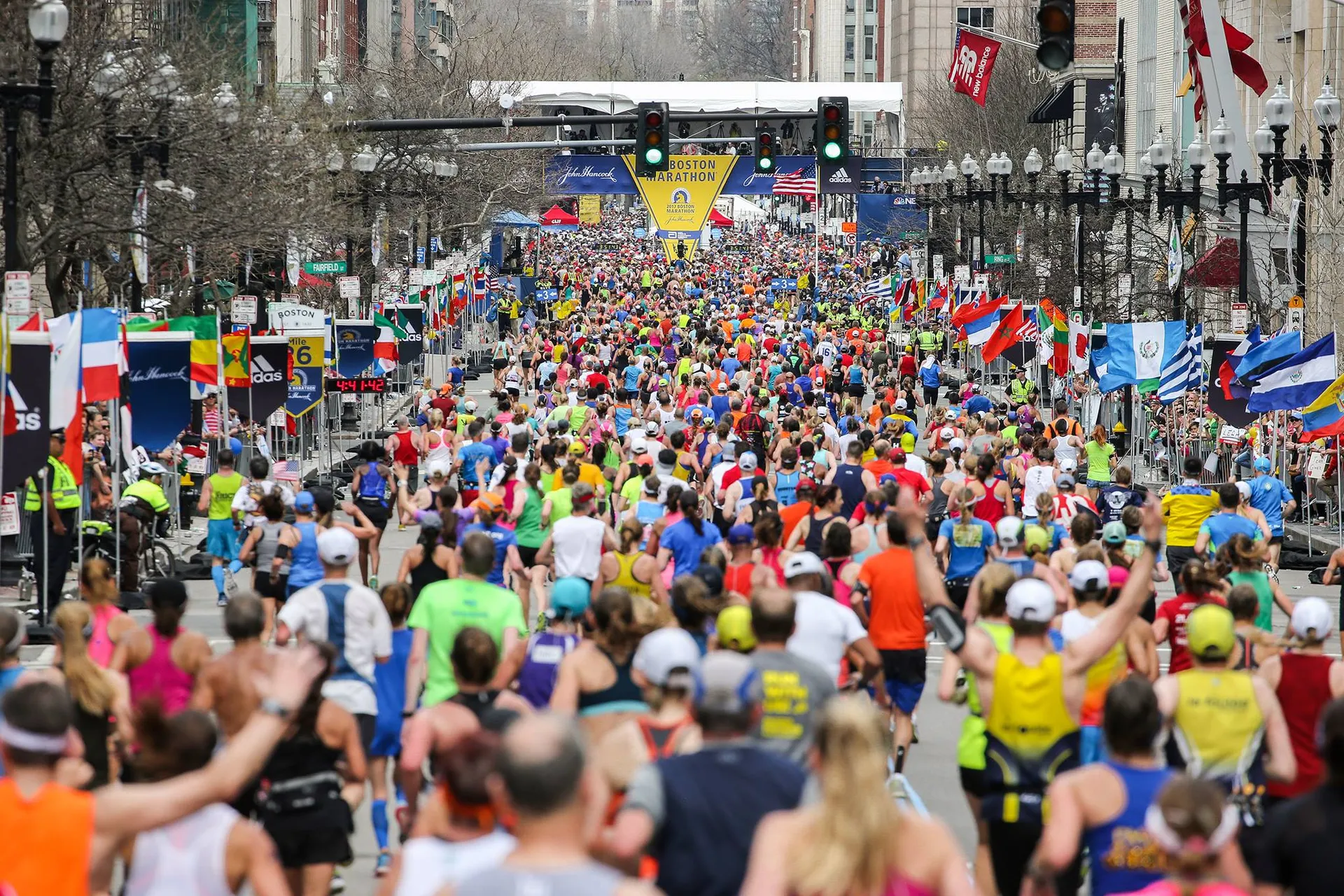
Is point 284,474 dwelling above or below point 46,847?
below

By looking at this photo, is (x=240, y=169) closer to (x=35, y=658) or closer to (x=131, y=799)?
(x=35, y=658)

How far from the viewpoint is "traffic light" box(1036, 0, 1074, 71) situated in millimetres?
13414

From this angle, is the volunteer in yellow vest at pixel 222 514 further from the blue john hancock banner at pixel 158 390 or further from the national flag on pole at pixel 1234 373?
the national flag on pole at pixel 1234 373

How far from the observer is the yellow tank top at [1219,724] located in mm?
7605

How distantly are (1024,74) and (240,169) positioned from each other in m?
39.4

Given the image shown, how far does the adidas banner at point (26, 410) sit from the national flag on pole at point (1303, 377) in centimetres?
1233

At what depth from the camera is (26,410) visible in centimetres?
1480

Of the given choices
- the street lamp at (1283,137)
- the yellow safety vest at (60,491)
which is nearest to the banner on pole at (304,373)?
the yellow safety vest at (60,491)

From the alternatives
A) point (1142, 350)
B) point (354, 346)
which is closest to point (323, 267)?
point (354, 346)

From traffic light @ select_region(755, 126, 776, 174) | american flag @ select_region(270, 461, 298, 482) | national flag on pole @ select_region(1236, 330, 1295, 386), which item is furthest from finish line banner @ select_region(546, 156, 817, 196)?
american flag @ select_region(270, 461, 298, 482)

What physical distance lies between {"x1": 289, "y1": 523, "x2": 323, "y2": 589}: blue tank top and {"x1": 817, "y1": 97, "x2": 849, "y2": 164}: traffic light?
48.2 ft

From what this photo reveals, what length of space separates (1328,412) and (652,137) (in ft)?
31.3

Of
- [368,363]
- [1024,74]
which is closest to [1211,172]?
[1024,74]

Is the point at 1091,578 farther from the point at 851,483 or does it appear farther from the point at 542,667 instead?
the point at 851,483
